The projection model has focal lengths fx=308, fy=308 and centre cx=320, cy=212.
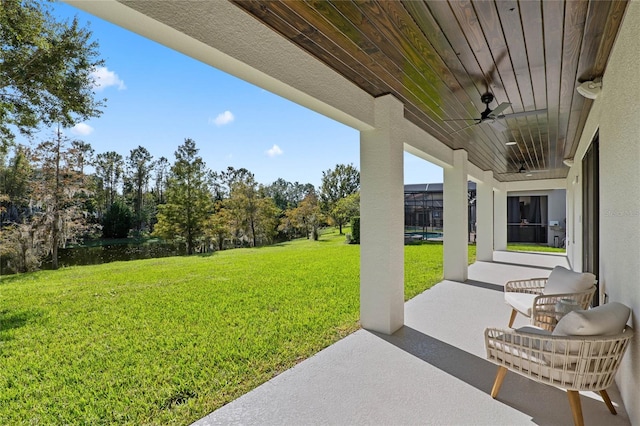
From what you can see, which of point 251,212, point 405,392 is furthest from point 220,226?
point 405,392

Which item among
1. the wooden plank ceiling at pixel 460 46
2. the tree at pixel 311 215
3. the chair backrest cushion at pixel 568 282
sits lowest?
the chair backrest cushion at pixel 568 282

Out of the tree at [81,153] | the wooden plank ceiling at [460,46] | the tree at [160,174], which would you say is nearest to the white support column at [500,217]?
the wooden plank ceiling at [460,46]

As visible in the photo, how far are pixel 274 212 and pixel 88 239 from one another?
10300 mm

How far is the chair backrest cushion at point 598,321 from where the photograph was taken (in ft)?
6.63

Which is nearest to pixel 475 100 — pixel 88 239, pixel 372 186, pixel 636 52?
pixel 372 186

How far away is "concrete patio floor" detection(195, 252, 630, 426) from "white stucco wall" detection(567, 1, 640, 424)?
1.42ft

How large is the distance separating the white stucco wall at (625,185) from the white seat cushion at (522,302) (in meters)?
0.76

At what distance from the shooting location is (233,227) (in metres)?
19.8

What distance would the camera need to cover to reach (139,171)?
76.2 feet

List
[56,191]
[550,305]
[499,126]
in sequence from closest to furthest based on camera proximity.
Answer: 1. [550,305]
2. [499,126]
3. [56,191]

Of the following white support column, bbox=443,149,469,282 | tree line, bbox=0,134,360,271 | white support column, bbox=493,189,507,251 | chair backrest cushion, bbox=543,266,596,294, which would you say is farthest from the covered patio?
white support column, bbox=493,189,507,251

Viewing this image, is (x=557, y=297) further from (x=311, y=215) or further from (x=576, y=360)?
(x=311, y=215)

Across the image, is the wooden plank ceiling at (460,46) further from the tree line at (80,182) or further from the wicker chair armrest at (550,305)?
the tree line at (80,182)

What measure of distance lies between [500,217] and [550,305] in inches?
412
